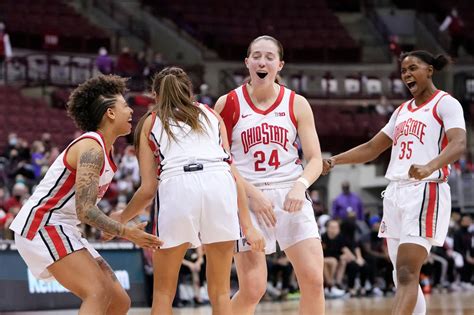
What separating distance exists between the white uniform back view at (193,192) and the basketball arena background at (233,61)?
9.21 m

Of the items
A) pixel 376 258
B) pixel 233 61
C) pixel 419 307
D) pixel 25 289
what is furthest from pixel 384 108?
pixel 419 307

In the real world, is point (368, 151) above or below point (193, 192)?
above

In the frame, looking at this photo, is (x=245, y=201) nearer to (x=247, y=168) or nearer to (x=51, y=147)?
(x=247, y=168)

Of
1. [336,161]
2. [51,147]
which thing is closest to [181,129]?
[336,161]

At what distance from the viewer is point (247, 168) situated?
6.77 m

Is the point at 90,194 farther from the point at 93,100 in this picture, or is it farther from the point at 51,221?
the point at 93,100

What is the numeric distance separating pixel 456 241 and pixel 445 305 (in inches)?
190

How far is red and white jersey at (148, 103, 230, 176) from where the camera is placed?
5.93 meters

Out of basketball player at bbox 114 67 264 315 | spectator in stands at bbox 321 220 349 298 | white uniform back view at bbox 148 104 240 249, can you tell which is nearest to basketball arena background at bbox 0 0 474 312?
spectator in stands at bbox 321 220 349 298

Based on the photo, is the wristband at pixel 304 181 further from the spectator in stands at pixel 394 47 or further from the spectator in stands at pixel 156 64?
the spectator in stands at pixel 394 47

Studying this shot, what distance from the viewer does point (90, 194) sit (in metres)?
5.80

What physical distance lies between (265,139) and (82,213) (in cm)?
149

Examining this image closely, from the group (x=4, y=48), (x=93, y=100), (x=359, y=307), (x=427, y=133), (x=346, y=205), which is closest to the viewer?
(x=93, y=100)

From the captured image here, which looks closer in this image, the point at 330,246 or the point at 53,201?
the point at 53,201
